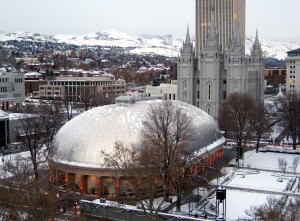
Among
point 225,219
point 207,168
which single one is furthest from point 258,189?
point 225,219

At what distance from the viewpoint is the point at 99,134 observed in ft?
160

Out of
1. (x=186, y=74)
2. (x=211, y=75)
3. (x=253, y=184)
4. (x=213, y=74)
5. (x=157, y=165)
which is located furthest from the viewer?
(x=186, y=74)

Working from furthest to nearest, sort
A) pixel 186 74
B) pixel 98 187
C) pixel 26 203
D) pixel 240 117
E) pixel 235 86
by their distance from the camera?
1. pixel 186 74
2. pixel 235 86
3. pixel 240 117
4. pixel 98 187
5. pixel 26 203

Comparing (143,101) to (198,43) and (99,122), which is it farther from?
(198,43)

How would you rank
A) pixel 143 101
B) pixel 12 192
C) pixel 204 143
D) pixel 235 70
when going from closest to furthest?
pixel 12 192 → pixel 204 143 → pixel 143 101 → pixel 235 70

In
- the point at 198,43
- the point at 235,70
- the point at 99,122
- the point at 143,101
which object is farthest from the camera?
the point at 198,43

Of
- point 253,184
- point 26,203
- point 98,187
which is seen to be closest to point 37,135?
point 98,187

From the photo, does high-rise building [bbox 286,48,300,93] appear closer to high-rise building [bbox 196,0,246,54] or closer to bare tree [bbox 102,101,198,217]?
high-rise building [bbox 196,0,246,54]

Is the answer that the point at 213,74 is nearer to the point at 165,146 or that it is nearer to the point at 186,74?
the point at 186,74

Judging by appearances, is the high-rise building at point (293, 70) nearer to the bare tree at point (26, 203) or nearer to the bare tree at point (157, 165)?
the bare tree at point (157, 165)

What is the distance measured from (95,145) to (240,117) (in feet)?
83.1

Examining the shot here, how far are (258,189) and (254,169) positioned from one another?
961 cm

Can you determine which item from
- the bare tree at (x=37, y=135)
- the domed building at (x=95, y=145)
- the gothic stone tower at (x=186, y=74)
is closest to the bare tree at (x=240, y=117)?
the domed building at (x=95, y=145)

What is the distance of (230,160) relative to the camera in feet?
203
